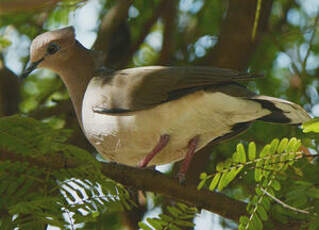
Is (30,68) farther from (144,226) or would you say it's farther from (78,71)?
(144,226)

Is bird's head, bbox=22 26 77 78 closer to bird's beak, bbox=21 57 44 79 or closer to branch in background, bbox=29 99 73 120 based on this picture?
bird's beak, bbox=21 57 44 79

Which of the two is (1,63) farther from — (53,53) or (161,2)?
(161,2)

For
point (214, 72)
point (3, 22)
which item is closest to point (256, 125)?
point (214, 72)

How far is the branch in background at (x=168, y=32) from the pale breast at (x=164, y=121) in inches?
67.3

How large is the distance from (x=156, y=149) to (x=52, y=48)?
1421mm

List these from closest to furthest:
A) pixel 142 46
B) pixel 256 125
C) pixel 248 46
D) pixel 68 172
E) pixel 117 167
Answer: pixel 68 172 < pixel 117 167 < pixel 256 125 < pixel 248 46 < pixel 142 46

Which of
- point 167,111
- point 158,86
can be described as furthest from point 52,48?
point 167,111

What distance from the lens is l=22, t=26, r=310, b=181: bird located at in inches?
160

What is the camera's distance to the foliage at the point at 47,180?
2.57 meters

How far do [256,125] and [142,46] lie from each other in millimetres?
2271

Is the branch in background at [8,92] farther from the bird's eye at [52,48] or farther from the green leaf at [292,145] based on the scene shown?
the green leaf at [292,145]

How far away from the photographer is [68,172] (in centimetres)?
291

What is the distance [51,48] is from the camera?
192 inches

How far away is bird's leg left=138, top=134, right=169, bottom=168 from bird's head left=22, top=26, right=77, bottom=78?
125 centimetres
